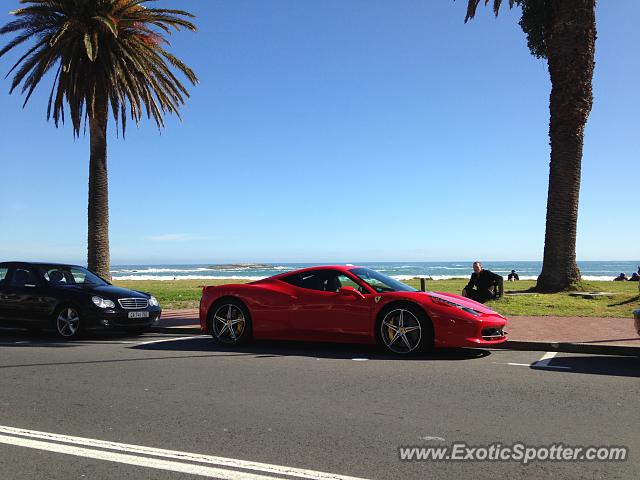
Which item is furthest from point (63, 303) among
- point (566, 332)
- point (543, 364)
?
point (566, 332)

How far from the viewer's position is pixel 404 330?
327 inches

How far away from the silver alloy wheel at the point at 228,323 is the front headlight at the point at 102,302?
244 cm

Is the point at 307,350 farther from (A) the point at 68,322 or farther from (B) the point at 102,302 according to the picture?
(A) the point at 68,322

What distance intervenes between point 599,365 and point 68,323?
9.02 meters

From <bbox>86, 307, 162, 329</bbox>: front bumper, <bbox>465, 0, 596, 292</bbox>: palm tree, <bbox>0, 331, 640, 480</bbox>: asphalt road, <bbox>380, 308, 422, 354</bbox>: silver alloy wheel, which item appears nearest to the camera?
<bbox>0, 331, 640, 480</bbox>: asphalt road

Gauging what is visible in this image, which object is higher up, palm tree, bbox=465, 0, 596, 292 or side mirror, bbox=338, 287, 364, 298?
palm tree, bbox=465, 0, 596, 292

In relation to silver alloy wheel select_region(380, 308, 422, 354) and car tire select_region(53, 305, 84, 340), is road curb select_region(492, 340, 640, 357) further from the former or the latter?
car tire select_region(53, 305, 84, 340)

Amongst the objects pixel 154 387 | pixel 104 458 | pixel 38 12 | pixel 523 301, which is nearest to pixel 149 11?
pixel 38 12

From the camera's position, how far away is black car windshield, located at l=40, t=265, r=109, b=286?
37.4ft

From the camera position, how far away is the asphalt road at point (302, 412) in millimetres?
3902

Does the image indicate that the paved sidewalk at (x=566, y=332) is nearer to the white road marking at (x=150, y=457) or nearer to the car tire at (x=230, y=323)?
the car tire at (x=230, y=323)

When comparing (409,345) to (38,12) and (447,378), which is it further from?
(38,12)

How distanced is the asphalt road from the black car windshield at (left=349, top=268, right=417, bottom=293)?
3.35ft

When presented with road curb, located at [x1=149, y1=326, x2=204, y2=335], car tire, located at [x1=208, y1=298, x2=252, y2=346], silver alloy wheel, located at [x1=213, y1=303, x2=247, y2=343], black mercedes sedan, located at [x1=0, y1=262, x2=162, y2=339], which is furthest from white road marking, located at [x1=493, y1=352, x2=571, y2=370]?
black mercedes sedan, located at [x1=0, y1=262, x2=162, y2=339]
